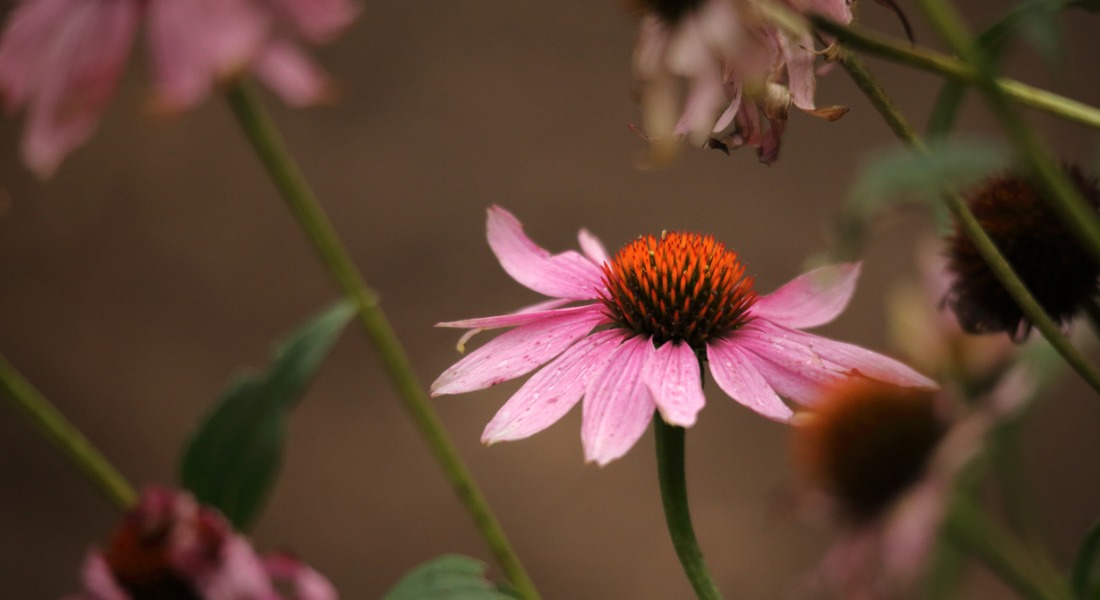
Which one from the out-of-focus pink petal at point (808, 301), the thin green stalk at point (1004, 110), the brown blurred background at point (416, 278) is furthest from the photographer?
the brown blurred background at point (416, 278)

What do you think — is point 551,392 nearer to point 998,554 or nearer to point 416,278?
point 998,554

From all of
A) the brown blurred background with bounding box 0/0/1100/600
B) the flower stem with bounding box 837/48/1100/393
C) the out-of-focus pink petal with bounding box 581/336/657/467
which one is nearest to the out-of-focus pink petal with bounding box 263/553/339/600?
the out-of-focus pink petal with bounding box 581/336/657/467

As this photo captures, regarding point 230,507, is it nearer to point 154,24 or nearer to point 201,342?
point 154,24

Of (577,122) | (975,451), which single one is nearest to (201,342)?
(577,122)

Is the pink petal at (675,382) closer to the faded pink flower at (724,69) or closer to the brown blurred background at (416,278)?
the faded pink flower at (724,69)

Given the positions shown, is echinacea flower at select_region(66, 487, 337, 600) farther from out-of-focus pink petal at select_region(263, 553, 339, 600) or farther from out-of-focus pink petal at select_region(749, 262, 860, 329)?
out-of-focus pink petal at select_region(749, 262, 860, 329)

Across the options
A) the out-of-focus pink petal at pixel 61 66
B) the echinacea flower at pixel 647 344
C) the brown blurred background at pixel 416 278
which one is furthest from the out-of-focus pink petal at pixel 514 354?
the brown blurred background at pixel 416 278
